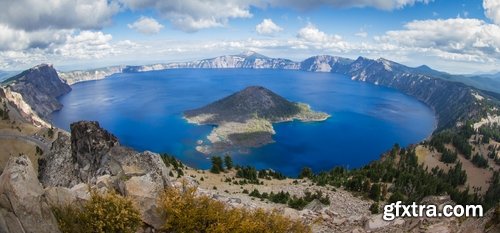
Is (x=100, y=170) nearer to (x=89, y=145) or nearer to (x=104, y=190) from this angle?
(x=89, y=145)

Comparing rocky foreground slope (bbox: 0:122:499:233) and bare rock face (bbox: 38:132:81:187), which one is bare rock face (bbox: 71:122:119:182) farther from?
bare rock face (bbox: 38:132:81:187)

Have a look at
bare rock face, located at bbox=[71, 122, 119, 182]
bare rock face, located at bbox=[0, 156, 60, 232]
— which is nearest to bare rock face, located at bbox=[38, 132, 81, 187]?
bare rock face, located at bbox=[71, 122, 119, 182]

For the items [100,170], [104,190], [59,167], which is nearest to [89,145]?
[59,167]

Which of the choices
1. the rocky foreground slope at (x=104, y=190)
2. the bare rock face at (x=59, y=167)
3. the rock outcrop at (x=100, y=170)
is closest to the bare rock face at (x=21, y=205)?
the rocky foreground slope at (x=104, y=190)

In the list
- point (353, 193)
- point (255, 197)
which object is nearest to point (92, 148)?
point (255, 197)

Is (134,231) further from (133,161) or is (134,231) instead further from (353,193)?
(353,193)

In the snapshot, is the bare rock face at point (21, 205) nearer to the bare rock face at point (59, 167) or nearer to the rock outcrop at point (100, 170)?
the rock outcrop at point (100, 170)
